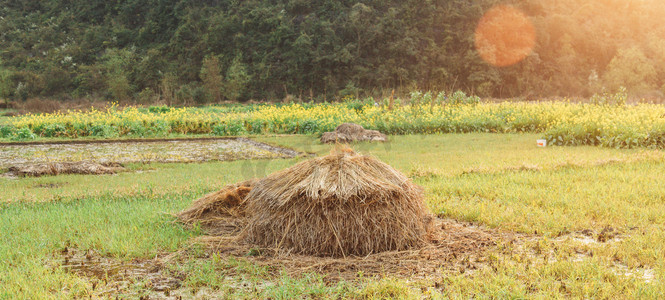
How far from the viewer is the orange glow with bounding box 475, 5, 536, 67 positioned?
45.7 meters

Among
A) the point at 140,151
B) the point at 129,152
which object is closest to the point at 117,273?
the point at 129,152

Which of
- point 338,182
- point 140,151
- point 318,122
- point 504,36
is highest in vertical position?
point 504,36

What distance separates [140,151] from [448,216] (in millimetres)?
10325

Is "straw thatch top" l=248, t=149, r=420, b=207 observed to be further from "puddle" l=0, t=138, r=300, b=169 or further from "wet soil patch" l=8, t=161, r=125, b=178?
"puddle" l=0, t=138, r=300, b=169

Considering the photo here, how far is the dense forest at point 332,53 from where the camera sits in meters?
44.9

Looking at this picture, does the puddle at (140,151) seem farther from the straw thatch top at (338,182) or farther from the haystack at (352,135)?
the straw thatch top at (338,182)

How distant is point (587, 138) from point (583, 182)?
21.7ft

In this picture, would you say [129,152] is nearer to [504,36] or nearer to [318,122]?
[318,122]

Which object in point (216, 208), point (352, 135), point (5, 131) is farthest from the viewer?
point (5, 131)

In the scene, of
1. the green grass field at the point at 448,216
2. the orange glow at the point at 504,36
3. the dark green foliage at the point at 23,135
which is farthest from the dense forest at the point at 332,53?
the green grass field at the point at 448,216

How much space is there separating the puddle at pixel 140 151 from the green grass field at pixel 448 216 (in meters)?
1.67

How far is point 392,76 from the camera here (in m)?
45.2

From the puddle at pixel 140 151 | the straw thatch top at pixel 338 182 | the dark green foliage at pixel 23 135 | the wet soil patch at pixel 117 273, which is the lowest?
the puddle at pixel 140 151

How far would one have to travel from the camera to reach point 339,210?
4.70 meters
